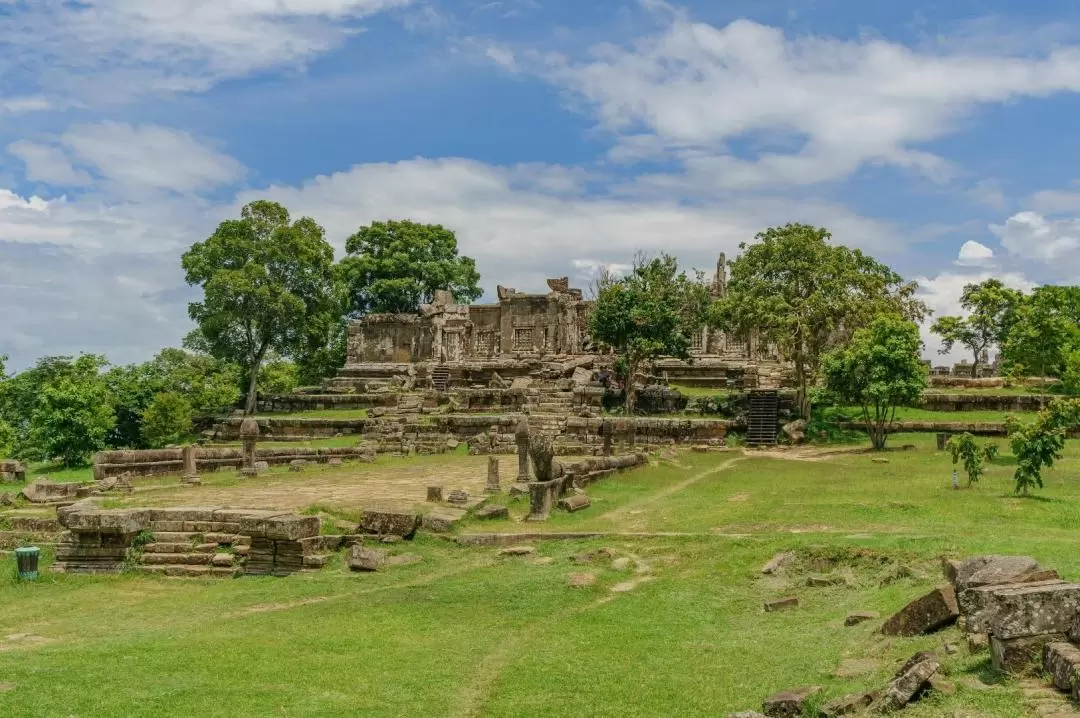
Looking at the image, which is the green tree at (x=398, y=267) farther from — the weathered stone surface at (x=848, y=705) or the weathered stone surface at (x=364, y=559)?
the weathered stone surface at (x=848, y=705)

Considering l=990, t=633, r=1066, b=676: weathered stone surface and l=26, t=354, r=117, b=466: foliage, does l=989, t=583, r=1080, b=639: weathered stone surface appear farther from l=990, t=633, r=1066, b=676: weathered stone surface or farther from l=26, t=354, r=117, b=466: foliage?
l=26, t=354, r=117, b=466: foliage

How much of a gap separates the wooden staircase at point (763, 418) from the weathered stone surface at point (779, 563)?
70.6 feet

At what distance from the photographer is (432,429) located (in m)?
38.8

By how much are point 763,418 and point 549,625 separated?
25.8 meters

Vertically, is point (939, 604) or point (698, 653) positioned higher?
point (939, 604)

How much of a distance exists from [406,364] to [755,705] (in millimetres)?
48079

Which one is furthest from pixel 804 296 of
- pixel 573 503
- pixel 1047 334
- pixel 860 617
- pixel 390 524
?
pixel 860 617

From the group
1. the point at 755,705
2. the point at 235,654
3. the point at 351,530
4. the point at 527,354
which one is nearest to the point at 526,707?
the point at 755,705

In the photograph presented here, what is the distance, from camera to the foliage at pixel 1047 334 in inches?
1753

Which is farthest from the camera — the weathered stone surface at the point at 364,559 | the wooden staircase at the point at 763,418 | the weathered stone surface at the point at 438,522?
the wooden staircase at the point at 763,418

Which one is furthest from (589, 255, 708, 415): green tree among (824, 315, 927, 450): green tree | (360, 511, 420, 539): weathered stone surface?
(360, 511, 420, 539): weathered stone surface

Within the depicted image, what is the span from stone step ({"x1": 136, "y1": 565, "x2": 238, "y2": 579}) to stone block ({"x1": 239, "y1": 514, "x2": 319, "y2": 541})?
0.71 metres

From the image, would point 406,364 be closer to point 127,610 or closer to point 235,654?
point 127,610

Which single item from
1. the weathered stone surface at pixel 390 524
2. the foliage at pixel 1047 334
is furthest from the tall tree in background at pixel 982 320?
the weathered stone surface at pixel 390 524
